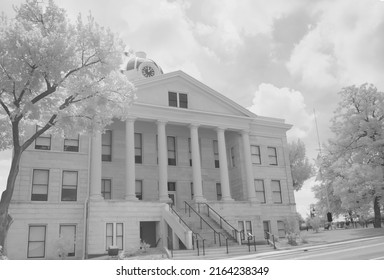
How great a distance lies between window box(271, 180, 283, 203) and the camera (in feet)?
119

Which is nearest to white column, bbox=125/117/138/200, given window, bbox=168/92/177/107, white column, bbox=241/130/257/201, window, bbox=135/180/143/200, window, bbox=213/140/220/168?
window, bbox=135/180/143/200

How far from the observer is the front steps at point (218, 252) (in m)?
21.6

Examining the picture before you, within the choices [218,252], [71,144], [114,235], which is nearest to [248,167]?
[218,252]

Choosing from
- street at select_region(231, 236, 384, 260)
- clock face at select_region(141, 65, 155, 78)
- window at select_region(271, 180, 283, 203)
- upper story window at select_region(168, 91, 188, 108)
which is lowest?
street at select_region(231, 236, 384, 260)

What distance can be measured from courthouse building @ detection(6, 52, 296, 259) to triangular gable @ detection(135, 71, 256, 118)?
0.09 metres

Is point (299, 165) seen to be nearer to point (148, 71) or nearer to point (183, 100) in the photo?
point (148, 71)

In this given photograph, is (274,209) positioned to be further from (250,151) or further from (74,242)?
(74,242)

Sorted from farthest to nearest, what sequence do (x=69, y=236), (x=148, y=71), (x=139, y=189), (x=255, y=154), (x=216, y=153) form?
(x=148, y=71) < (x=216, y=153) < (x=255, y=154) < (x=139, y=189) < (x=69, y=236)

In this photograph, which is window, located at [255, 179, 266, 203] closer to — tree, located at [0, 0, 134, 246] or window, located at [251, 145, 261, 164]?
window, located at [251, 145, 261, 164]

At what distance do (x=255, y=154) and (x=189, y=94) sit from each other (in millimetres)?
8796

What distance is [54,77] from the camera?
17.9m

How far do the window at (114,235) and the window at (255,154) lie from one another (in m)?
14.7

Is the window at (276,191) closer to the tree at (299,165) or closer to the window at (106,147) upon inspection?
the window at (106,147)

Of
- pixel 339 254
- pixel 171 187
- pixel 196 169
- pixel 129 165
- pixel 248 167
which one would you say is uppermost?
pixel 248 167
